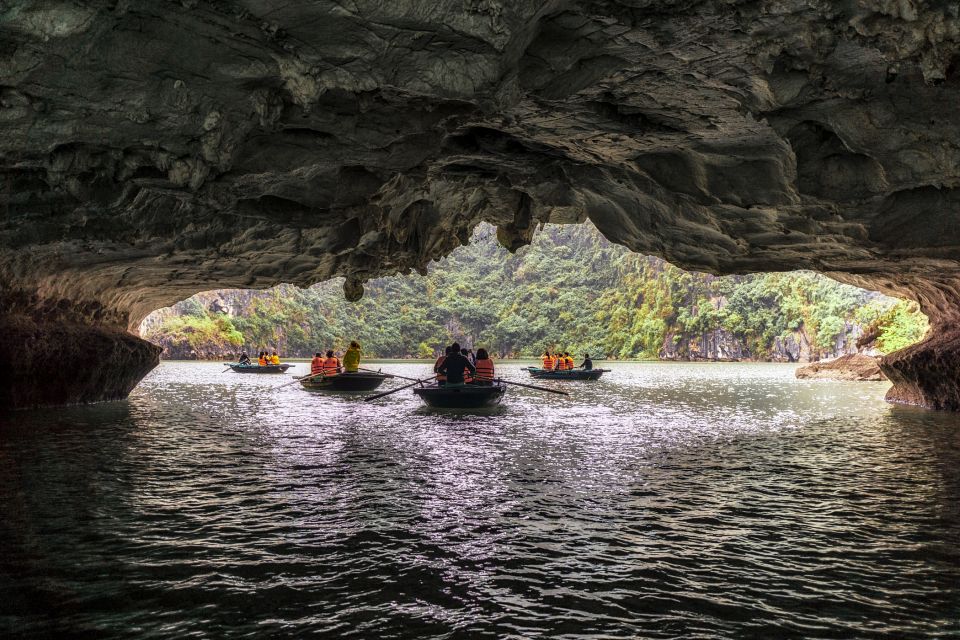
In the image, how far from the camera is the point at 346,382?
92.1ft

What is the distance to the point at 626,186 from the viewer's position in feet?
53.3

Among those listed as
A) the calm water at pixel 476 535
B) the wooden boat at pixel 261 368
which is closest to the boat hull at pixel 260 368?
the wooden boat at pixel 261 368

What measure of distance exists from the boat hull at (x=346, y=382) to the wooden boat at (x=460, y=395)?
25.8 ft

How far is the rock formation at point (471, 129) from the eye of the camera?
8039 millimetres

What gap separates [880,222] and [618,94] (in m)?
7.02

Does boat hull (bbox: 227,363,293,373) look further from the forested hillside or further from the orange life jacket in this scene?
the forested hillside

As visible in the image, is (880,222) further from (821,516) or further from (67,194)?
(67,194)

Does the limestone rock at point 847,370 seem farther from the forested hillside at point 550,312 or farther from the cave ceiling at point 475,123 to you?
the forested hillside at point 550,312

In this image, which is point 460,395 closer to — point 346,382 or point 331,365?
point 346,382

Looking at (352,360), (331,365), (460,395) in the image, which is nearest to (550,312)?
(331,365)

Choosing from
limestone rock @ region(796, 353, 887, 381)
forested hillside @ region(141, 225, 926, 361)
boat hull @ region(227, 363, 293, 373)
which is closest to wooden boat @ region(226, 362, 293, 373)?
boat hull @ region(227, 363, 293, 373)

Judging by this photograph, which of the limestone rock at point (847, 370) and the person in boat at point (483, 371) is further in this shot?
the limestone rock at point (847, 370)

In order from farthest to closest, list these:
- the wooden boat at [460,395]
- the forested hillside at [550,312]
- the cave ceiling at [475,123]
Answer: the forested hillside at [550,312]
the wooden boat at [460,395]
the cave ceiling at [475,123]

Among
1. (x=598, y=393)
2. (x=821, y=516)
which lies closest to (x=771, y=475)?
(x=821, y=516)
